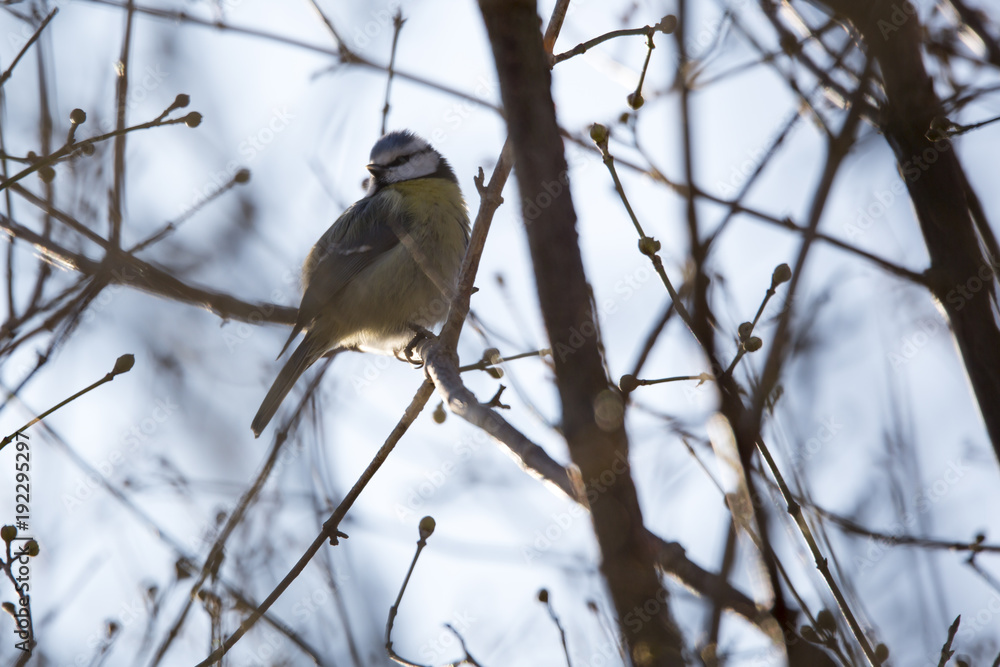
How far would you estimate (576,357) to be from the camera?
1.00m

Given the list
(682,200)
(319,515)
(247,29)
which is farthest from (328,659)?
(247,29)

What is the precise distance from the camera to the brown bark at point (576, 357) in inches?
38.2

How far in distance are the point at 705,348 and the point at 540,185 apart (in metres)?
0.30

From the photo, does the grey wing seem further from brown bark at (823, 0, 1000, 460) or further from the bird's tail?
brown bark at (823, 0, 1000, 460)

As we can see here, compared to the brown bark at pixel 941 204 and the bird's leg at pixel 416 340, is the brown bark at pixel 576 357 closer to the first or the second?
the brown bark at pixel 941 204

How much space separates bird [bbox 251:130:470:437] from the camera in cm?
456

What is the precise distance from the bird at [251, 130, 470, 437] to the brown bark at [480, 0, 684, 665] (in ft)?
10.9

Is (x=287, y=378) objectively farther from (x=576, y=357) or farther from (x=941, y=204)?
(x=576, y=357)

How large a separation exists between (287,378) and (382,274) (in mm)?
822

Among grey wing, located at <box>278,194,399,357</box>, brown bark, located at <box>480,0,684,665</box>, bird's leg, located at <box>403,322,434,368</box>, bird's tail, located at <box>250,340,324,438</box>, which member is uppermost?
grey wing, located at <box>278,194,399,357</box>

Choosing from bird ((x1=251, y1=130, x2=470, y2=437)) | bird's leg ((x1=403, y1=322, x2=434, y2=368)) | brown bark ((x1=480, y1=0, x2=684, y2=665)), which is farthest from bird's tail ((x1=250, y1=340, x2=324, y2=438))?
brown bark ((x1=480, y1=0, x2=684, y2=665))

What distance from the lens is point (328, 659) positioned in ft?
7.70

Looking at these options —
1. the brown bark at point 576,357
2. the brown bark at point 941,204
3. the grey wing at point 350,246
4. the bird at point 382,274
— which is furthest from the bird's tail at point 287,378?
A: the brown bark at point 576,357

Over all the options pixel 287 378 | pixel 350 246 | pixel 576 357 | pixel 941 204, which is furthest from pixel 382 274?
pixel 576 357
